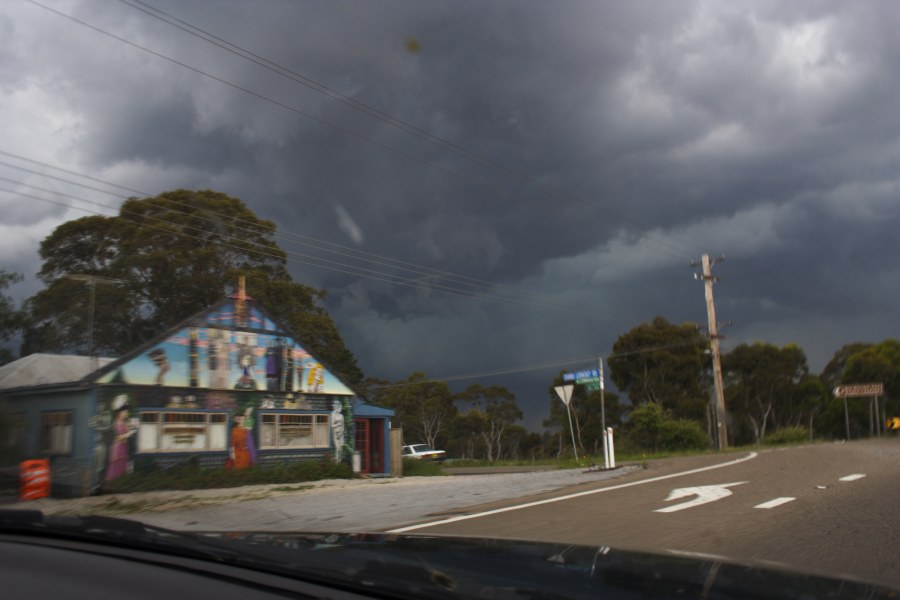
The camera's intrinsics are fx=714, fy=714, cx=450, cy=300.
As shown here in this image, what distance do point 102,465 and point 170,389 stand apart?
2.54 meters

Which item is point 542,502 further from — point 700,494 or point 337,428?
point 337,428

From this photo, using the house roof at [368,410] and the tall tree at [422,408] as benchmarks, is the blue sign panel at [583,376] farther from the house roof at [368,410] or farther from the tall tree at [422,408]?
the tall tree at [422,408]

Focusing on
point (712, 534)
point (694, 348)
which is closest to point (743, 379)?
point (694, 348)

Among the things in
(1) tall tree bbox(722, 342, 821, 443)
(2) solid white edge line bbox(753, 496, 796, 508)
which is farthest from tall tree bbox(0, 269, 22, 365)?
(1) tall tree bbox(722, 342, 821, 443)

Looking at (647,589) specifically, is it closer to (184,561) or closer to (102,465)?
(184,561)

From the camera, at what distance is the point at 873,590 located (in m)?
2.28

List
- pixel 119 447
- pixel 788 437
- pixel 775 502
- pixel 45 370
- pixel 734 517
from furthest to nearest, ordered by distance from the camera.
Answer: pixel 788 437
pixel 45 370
pixel 119 447
pixel 775 502
pixel 734 517

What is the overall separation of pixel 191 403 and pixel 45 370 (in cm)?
603

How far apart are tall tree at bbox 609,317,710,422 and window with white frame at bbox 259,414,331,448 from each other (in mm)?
31215

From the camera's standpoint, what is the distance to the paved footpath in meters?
11.1

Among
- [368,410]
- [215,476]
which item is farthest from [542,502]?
[368,410]

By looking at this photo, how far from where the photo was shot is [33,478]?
1680cm

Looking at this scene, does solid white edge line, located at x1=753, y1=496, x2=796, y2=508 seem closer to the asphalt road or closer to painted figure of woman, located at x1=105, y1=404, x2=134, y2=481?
the asphalt road

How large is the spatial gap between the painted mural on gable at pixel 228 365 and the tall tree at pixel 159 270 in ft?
27.7
